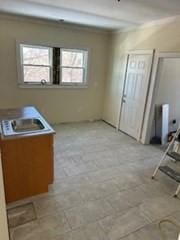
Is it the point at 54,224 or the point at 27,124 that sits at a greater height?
the point at 27,124

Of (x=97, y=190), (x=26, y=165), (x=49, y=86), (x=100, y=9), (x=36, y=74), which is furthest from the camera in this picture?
(x=49, y=86)

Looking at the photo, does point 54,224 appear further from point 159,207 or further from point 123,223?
point 159,207

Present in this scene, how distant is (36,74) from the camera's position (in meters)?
4.71

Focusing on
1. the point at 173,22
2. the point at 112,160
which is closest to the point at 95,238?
the point at 112,160

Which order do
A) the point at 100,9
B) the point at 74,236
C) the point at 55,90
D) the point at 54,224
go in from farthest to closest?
the point at 55,90 → the point at 100,9 → the point at 54,224 → the point at 74,236

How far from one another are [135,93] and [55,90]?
7.22ft

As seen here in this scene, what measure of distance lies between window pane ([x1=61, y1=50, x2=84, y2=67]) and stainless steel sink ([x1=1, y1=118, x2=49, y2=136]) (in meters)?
2.81

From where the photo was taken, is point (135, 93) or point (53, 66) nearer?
point (135, 93)

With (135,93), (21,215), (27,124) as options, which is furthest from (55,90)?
(21,215)

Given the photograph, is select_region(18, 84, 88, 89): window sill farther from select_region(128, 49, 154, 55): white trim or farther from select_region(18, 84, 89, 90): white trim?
select_region(128, 49, 154, 55): white trim

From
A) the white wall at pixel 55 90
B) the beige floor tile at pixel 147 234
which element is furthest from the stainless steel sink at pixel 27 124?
the white wall at pixel 55 90

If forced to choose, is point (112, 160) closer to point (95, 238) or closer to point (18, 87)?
point (95, 238)

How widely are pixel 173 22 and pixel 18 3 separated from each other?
284 centimetres

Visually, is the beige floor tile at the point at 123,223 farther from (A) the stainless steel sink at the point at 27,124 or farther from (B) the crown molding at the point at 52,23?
(B) the crown molding at the point at 52,23
